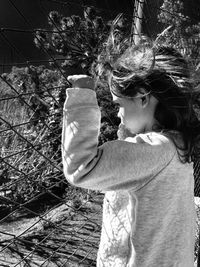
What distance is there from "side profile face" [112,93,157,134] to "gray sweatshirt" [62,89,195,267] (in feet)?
0.16

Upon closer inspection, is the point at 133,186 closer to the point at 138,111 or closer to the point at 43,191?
the point at 138,111

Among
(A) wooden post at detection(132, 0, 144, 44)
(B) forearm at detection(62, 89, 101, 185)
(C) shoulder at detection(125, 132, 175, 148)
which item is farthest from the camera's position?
(A) wooden post at detection(132, 0, 144, 44)

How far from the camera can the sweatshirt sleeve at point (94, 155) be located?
3.92 ft

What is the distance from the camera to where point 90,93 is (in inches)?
49.6

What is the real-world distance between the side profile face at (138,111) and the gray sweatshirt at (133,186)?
0.16 ft

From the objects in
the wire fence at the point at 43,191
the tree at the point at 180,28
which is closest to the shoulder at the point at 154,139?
the wire fence at the point at 43,191

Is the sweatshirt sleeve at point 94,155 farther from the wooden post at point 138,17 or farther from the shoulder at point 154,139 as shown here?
the wooden post at point 138,17

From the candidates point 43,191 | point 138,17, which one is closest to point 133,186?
point 43,191

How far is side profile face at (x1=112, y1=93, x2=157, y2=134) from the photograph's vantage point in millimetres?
1373

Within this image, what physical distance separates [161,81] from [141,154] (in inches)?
9.3

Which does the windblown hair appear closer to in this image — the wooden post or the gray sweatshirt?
the gray sweatshirt

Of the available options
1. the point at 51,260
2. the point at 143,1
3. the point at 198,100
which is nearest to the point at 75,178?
the point at 198,100

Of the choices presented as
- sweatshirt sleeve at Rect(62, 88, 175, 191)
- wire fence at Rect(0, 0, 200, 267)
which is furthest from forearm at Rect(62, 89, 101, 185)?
wire fence at Rect(0, 0, 200, 267)

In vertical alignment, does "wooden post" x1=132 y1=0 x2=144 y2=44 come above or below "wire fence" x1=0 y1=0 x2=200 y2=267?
above
